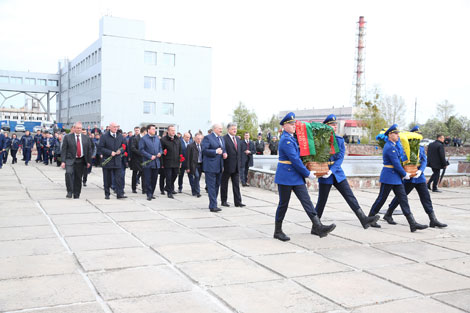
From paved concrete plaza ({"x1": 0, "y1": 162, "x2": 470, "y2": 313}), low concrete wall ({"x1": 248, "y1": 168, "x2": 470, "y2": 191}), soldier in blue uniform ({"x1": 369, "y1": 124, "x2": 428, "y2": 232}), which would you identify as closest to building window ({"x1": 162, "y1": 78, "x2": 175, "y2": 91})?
low concrete wall ({"x1": 248, "y1": 168, "x2": 470, "y2": 191})

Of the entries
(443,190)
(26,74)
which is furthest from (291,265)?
(26,74)

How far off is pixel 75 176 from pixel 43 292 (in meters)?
7.18

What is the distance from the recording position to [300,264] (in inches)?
226

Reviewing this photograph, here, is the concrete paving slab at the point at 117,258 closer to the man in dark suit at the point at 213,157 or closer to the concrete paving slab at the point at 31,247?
the concrete paving slab at the point at 31,247

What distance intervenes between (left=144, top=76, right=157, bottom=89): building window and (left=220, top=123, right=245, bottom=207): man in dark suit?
50812 mm

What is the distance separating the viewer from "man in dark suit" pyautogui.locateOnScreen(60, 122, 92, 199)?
1145 centimetres

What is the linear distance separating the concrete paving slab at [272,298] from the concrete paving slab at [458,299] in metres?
1.11

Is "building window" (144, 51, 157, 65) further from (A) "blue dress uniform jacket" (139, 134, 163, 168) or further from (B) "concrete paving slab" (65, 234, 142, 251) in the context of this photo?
(B) "concrete paving slab" (65, 234, 142, 251)

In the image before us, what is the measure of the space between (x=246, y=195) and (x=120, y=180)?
3345 mm

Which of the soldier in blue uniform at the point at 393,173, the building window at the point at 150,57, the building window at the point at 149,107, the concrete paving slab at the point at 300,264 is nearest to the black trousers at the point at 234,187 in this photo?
the soldier in blue uniform at the point at 393,173

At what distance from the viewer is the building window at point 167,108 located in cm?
6066

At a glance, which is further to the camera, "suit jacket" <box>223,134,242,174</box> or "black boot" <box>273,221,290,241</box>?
"suit jacket" <box>223,134,242,174</box>

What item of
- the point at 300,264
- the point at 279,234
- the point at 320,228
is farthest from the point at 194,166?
the point at 300,264

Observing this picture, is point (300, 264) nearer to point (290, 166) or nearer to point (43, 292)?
point (290, 166)
